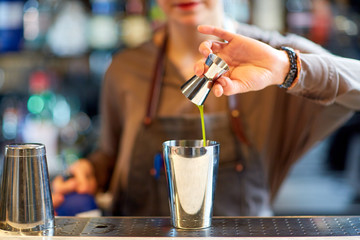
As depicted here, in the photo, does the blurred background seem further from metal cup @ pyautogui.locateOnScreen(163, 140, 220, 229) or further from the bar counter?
metal cup @ pyautogui.locateOnScreen(163, 140, 220, 229)

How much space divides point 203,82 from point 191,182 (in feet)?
0.73

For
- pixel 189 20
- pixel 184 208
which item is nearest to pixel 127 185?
pixel 189 20

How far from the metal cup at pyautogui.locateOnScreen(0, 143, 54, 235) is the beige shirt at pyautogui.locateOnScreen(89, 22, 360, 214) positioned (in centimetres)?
72

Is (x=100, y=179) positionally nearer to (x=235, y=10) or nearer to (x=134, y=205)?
(x=134, y=205)

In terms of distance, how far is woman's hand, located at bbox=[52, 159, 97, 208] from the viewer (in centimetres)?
175

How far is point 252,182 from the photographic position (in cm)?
186

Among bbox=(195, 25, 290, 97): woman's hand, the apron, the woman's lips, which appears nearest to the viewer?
bbox=(195, 25, 290, 97): woman's hand

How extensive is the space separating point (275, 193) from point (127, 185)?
20.8 inches

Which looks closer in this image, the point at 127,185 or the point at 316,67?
the point at 316,67

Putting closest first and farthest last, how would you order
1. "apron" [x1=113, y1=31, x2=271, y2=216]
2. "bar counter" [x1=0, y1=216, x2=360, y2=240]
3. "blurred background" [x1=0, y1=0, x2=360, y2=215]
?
1. "bar counter" [x1=0, y1=216, x2=360, y2=240]
2. "apron" [x1=113, y1=31, x2=271, y2=216]
3. "blurred background" [x1=0, y1=0, x2=360, y2=215]

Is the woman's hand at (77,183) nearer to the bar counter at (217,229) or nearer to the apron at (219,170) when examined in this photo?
the apron at (219,170)

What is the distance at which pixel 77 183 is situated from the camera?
186 centimetres

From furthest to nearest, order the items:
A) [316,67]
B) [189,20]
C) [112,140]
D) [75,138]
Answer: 1. [75,138]
2. [112,140]
3. [189,20]
4. [316,67]

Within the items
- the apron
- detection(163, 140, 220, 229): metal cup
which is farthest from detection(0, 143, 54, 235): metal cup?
the apron
